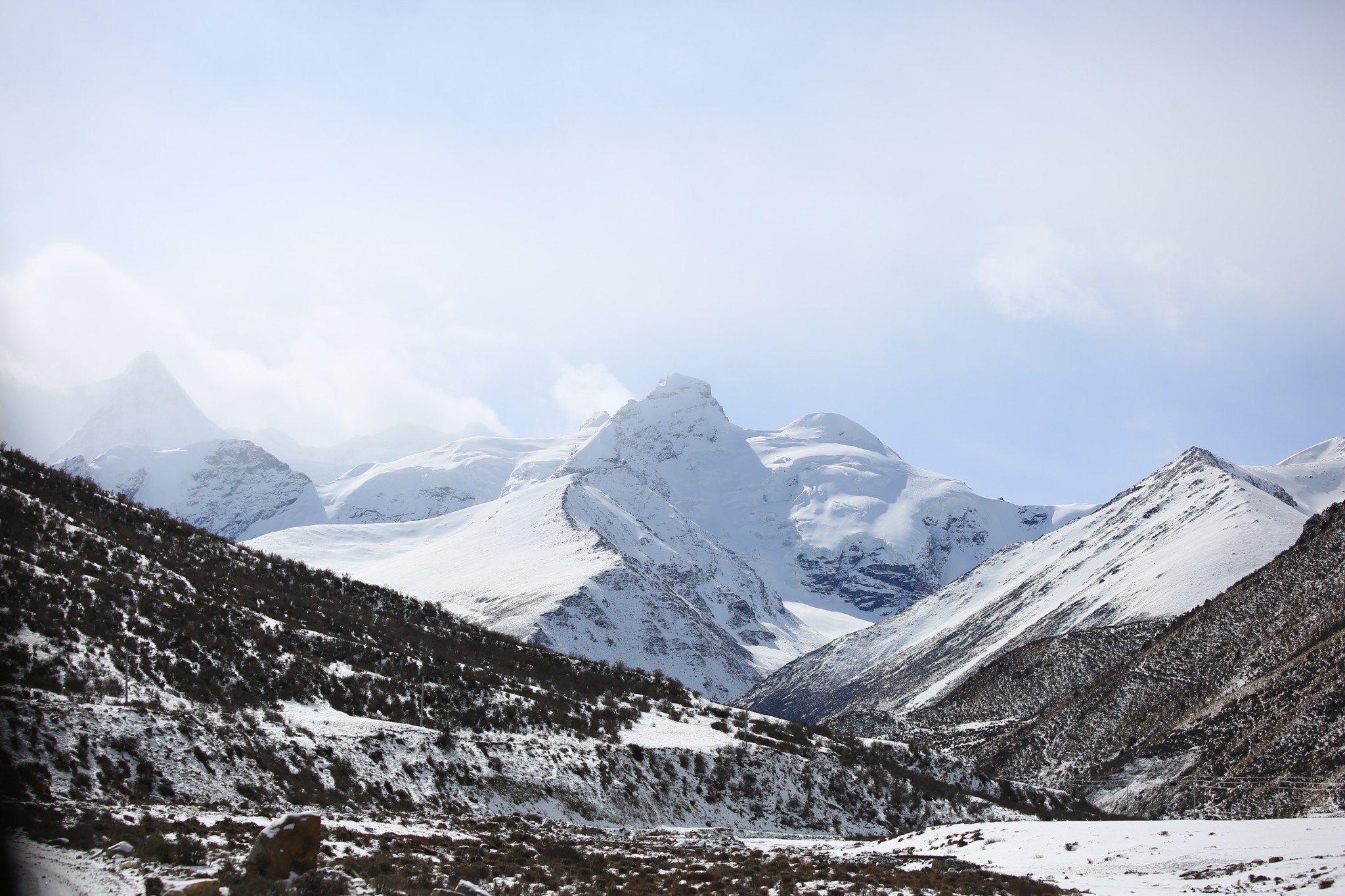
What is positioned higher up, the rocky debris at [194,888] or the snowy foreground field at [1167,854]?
the rocky debris at [194,888]

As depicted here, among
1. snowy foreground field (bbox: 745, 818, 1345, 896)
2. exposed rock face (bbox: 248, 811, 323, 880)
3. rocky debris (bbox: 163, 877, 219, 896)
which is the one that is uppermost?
exposed rock face (bbox: 248, 811, 323, 880)

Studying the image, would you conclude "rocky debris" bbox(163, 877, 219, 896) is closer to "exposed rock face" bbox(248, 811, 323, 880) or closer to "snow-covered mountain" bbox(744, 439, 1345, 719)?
"exposed rock face" bbox(248, 811, 323, 880)

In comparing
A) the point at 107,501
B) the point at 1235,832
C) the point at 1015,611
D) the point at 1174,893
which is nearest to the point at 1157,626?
the point at 1015,611

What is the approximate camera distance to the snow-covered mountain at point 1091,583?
109m

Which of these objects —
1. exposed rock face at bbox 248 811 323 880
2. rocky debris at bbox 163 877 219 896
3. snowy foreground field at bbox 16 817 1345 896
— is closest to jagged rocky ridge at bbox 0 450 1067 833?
snowy foreground field at bbox 16 817 1345 896

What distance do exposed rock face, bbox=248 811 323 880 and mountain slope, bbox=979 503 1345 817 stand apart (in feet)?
136

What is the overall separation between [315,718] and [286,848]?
24500 mm

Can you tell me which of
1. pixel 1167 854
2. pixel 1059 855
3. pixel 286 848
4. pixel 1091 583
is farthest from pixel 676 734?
pixel 1091 583

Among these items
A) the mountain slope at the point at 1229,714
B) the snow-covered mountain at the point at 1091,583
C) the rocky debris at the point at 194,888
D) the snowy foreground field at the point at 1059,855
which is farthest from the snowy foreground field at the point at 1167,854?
the snow-covered mountain at the point at 1091,583

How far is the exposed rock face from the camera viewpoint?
52.9 feet

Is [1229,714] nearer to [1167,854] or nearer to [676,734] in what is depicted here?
[676,734]

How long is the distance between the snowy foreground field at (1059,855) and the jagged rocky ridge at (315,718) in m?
6.40

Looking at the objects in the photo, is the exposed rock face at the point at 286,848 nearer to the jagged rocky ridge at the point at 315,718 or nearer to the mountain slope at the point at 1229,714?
the jagged rocky ridge at the point at 315,718

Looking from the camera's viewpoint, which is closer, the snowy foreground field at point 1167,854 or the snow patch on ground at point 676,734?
the snowy foreground field at point 1167,854
